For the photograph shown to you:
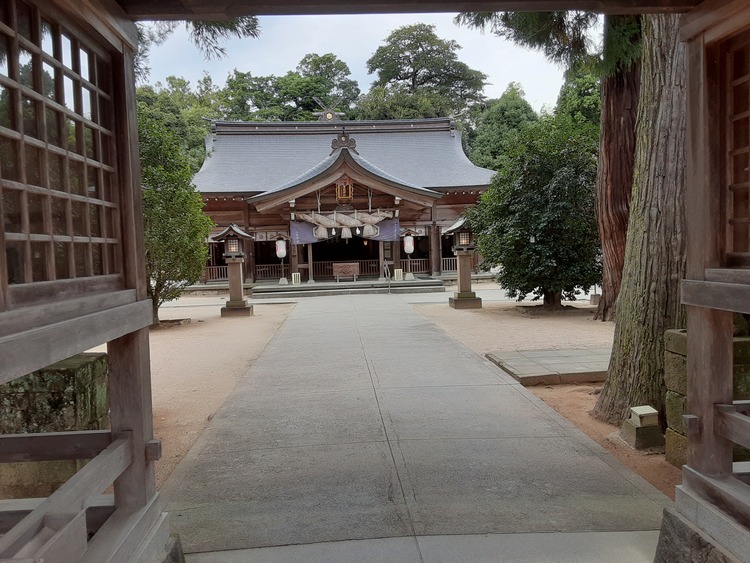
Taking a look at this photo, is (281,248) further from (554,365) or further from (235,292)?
(554,365)

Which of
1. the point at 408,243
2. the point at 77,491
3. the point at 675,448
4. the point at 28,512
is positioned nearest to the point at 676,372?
the point at 675,448

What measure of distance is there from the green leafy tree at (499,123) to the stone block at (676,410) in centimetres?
3045

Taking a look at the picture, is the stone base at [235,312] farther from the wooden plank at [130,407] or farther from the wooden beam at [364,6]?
the wooden beam at [364,6]

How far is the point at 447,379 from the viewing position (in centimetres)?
651

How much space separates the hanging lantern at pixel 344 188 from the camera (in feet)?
71.4

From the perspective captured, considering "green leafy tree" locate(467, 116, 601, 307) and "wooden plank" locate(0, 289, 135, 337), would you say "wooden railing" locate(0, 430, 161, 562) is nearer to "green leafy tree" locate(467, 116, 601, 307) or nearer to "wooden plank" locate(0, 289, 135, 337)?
"wooden plank" locate(0, 289, 135, 337)

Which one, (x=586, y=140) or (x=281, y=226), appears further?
(x=281, y=226)

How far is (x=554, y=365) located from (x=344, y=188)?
1611 centimetres

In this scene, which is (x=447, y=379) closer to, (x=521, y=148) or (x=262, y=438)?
(x=262, y=438)

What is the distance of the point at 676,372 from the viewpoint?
3895mm

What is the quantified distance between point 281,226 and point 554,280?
1339 centimetres

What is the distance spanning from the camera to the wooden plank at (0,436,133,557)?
1.73 metres

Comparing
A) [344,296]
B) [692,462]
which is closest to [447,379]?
[692,462]

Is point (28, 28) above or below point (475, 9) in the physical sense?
below
